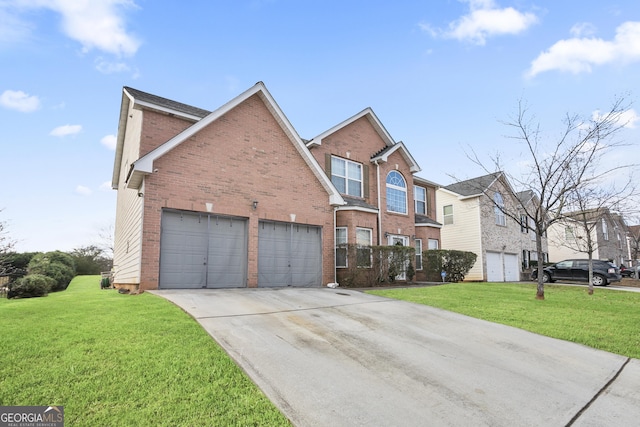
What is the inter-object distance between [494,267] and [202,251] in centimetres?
2316

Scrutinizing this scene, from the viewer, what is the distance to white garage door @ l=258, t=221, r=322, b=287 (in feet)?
44.9

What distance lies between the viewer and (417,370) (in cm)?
514

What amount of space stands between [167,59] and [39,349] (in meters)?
12.8

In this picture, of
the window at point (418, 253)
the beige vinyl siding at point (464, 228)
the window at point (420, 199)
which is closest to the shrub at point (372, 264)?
the window at point (418, 253)

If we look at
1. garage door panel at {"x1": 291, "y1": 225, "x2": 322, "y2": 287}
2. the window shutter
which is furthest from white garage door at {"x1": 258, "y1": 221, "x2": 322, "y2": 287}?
the window shutter

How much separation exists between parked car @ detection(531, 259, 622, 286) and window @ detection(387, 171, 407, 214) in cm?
1207

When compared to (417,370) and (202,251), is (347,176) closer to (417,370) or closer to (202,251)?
(202,251)

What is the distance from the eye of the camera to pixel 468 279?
25.8m

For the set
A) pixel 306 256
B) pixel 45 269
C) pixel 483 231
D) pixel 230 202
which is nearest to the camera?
pixel 230 202

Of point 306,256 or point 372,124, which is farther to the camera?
point 372,124

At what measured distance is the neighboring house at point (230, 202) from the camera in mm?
11453

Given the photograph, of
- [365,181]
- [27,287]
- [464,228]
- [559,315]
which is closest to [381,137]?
[365,181]
